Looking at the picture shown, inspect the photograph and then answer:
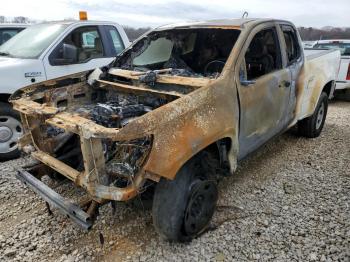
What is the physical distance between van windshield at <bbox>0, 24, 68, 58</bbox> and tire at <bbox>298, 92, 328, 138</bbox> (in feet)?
13.2

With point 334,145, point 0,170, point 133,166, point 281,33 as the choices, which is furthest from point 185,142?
point 334,145

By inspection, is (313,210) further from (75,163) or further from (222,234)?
(75,163)

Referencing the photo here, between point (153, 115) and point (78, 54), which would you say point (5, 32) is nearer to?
point (78, 54)

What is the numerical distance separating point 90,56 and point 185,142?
3.69 metres

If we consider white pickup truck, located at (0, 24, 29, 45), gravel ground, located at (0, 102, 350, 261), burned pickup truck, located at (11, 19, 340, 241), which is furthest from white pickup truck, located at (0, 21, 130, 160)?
white pickup truck, located at (0, 24, 29, 45)

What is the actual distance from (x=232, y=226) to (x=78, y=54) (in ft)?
12.3

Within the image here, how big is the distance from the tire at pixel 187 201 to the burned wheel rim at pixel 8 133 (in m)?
2.76

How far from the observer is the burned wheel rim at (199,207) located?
262 cm

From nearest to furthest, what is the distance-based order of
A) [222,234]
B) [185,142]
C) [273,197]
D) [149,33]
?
[185,142], [222,234], [273,197], [149,33]

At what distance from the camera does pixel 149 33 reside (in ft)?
13.5

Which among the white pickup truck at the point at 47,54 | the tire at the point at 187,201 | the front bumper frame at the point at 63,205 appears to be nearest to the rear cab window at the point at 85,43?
the white pickup truck at the point at 47,54

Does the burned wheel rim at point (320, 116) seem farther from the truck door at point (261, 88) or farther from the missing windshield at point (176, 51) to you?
the missing windshield at point (176, 51)

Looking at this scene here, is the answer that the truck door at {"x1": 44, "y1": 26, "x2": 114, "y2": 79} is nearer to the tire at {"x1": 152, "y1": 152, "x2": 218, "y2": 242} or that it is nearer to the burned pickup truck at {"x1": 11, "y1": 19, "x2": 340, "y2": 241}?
the burned pickup truck at {"x1": 11, "y1": 19, "x2": 340, "y2": 241}

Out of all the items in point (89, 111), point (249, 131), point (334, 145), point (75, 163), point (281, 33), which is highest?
point (281, 33)
